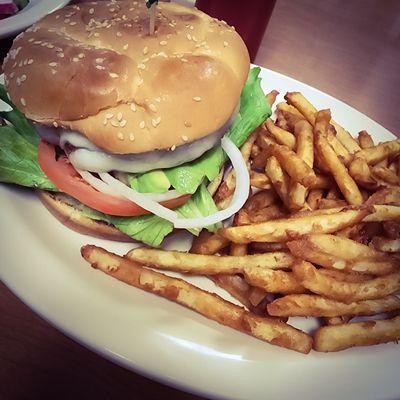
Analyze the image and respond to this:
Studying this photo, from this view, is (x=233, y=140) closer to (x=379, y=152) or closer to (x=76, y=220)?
(x=379, y=152)

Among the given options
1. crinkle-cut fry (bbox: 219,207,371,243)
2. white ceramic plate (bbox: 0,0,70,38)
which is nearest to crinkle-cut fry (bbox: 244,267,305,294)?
crinkle-cut fry (bbox: 219,207,371,243)

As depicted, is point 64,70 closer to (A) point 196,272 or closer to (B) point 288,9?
(A) point 196,272

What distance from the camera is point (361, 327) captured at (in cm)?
159

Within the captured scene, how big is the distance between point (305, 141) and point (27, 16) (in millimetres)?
1700

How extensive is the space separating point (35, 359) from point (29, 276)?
0.86ft

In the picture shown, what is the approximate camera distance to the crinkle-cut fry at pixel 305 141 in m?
1.95

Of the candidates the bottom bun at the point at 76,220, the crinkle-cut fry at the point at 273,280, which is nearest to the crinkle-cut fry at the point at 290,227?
the crinkle-cut fry at the point at 273,280

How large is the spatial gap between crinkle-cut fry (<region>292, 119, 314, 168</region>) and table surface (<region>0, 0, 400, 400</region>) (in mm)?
946

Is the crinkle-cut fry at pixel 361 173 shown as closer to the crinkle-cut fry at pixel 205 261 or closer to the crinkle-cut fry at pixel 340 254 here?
the crinkle-cut fry at pixel 340 254

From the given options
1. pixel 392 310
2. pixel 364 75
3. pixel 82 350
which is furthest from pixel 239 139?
pixel 364 75

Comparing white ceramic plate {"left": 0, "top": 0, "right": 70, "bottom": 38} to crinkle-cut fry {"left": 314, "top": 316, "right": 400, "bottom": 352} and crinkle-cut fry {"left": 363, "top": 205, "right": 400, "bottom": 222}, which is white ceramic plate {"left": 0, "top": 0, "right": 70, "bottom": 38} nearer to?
crinkle-cut fry {"left": 363, "top": 205, "right": 400, "bottom": 222}

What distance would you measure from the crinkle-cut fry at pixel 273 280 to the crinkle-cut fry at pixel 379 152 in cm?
67

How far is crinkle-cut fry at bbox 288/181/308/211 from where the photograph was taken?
5.90 feet

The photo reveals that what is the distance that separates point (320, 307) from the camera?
5.24 feet
